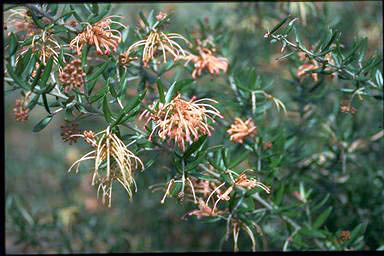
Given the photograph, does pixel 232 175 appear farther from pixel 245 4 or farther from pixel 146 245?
pixel 245 4

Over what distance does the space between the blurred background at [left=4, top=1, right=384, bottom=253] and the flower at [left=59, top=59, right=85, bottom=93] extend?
0.47 m

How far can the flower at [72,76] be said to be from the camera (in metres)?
0.86

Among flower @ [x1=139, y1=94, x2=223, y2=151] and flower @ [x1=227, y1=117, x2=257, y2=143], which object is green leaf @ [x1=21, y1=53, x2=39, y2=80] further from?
flower @ [x1=227, y1=117, x2=257, y2=143]

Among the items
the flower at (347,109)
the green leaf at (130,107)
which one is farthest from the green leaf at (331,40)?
the green leaf at (130,107)

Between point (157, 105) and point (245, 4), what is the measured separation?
1150 millimetres

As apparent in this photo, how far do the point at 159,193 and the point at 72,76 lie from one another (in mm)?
1142

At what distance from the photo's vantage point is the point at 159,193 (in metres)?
1.95

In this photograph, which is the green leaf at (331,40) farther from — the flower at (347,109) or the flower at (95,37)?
the flower at (95,37)

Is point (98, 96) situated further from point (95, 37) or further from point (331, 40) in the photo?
point (331, 40)

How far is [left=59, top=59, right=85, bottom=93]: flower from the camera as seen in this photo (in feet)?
2.83

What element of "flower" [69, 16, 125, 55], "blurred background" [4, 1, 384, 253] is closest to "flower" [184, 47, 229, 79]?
"blurred background" [4, 1, 384, 253]

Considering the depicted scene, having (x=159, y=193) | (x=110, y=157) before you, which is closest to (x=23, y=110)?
(x=110, y=157)

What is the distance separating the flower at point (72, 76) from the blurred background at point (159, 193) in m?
0.47

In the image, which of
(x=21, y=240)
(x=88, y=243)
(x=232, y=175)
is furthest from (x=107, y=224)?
(x=232, y=175)
